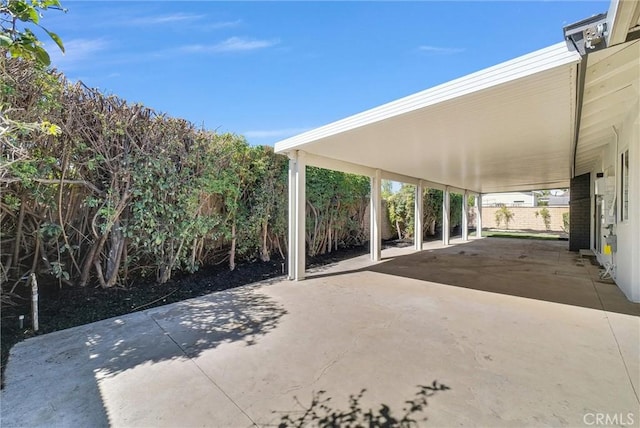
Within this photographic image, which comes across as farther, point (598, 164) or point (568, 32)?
point (598, 164)

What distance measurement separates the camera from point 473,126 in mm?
4883

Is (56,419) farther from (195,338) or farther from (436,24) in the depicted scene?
(436,24)

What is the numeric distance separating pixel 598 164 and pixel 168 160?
39.5ft

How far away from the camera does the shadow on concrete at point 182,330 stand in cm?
316

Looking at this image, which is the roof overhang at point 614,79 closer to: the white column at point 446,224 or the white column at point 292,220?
the white column at point 292,220

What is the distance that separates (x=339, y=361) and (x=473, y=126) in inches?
171

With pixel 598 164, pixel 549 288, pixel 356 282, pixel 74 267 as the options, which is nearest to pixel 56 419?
pixel 74 267

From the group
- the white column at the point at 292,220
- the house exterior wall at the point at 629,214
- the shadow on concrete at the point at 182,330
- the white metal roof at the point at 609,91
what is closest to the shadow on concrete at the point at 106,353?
the shadow on concrete at the point at 182,330

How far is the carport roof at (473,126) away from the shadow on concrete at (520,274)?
3022 mm

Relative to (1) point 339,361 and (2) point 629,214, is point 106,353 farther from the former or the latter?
(2) point 629,214

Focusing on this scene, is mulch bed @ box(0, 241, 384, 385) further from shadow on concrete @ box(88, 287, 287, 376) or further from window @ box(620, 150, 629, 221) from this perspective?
window @ box(620, 150, 629, 221)

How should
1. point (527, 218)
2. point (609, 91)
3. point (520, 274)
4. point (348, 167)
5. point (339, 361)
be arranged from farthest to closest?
1. point (527, 218)
2. point (348, 167)
3. point (520, 274)
4. point (609, 91)
5. point (339, 361)

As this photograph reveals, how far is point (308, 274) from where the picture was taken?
284 inches

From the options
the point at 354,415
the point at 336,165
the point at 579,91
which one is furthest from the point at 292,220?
the point at 579,91
